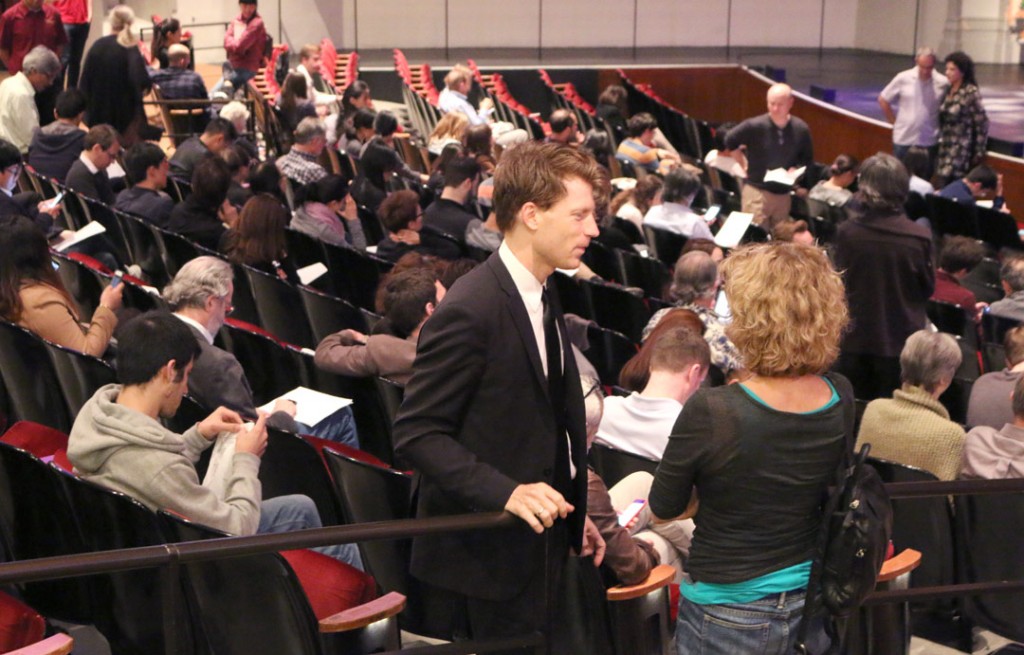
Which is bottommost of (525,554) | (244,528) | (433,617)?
(433,617)

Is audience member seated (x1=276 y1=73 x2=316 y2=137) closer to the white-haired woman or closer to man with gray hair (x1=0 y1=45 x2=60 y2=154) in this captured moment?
the white-haired woman

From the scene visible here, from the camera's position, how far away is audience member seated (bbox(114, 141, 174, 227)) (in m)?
6.18

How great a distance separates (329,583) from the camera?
9.32 ft

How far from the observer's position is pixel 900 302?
4.95 m

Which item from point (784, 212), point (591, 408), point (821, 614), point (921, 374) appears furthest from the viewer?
point (784, 212)

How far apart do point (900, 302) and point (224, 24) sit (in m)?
13.1

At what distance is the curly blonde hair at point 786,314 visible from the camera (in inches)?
82.0

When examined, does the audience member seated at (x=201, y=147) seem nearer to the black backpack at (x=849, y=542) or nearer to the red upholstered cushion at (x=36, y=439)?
the red upholstered cushion at (x=36, y=439)

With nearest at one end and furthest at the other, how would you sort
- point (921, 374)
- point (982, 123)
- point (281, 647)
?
point (281, 647) < point (921, 374) < point (982, 123)

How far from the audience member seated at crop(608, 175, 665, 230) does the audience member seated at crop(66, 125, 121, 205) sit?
2659mm

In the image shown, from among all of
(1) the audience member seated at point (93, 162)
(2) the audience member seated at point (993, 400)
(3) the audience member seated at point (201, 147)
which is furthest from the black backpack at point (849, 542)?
(3) the audience member seated at point (201, 147)

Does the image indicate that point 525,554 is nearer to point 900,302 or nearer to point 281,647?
point 281,647

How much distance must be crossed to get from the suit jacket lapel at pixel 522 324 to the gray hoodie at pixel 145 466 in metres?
0.95

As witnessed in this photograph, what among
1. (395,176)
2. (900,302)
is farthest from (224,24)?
(900,302)
